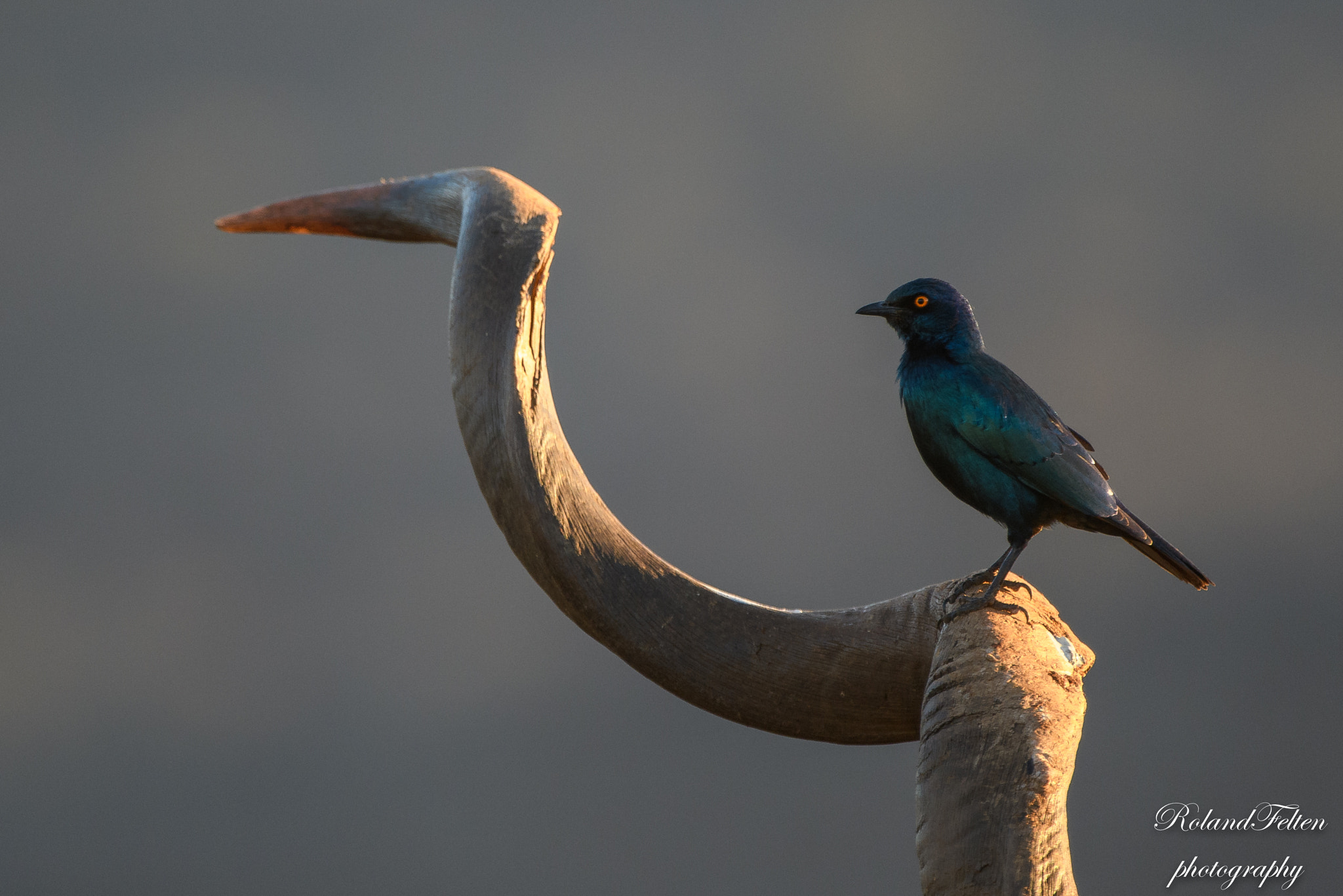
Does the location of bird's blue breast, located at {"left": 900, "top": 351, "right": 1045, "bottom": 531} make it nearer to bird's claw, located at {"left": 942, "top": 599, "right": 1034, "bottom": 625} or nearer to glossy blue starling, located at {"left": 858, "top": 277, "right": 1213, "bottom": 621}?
glossy blue starling, located at {"left": 858, "top": 277, "right": 1213, "bottom": 621}

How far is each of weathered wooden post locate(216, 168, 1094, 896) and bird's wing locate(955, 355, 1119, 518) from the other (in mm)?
141

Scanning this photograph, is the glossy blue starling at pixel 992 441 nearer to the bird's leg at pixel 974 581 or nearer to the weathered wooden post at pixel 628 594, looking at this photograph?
the bird's leg at pixel 974 581

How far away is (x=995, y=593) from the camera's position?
4.29 feet

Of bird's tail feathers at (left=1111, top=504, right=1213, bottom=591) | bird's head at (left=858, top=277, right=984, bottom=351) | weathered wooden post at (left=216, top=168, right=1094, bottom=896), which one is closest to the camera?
weathered wooden post at (left=216, top=168, right=1094, bottom=896)

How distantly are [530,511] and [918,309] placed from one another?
61cm

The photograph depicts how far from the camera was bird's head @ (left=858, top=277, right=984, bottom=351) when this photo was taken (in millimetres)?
1505

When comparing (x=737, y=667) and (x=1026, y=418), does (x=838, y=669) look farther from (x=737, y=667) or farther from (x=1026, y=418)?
(x=1026, y=418)

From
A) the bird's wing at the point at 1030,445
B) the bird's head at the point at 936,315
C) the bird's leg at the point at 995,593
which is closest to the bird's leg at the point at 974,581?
the bird's leg at the point at 995,593

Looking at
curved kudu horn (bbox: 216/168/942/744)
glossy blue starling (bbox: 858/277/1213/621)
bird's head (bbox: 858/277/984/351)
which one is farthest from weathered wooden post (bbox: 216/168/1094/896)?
bird's head (bbox: 858/277/984/351)

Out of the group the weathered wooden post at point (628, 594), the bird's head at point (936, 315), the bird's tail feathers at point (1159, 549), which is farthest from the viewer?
the bird's head at point (936, 315)

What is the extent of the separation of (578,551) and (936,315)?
595 millimetres

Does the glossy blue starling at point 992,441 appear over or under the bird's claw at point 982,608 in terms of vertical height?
over

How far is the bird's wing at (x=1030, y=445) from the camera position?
4.53 feet

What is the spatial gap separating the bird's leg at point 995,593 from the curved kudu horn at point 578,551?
43mm
